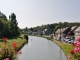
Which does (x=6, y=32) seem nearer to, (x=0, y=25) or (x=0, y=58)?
(x=0, y=25)

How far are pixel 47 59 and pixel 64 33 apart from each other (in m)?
56.0

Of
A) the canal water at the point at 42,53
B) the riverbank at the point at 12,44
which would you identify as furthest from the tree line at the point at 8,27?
the canal water at the point at 42,53

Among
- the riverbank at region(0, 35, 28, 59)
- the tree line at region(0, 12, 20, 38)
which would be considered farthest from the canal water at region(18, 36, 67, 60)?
the tree line at region(0, 12, 20, 38)

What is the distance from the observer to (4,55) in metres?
10.6

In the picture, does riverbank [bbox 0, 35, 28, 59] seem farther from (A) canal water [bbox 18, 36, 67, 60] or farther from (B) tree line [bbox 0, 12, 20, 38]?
(B) tree line [bbox 0, 12, 20, 38]

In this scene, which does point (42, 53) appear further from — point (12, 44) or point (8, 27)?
point (8, 27)

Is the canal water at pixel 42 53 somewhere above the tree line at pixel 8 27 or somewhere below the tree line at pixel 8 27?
below

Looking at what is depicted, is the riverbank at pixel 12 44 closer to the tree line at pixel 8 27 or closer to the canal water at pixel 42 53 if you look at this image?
the canal water at pixel 42 53

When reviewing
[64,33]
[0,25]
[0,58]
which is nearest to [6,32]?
[0,25]

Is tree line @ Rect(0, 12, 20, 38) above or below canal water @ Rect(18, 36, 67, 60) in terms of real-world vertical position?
above

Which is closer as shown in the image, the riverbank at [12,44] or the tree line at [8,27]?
the riverbank at [12,44]

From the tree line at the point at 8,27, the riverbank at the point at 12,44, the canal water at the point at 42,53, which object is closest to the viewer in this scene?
the riverbank at the point at 12,44

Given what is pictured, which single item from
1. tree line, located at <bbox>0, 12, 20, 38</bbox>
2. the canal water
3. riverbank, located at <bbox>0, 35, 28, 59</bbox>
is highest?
tree line, located at <bbox>0, 12, 20, 38</bbox>

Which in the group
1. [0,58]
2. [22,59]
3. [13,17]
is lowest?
[22,59]
